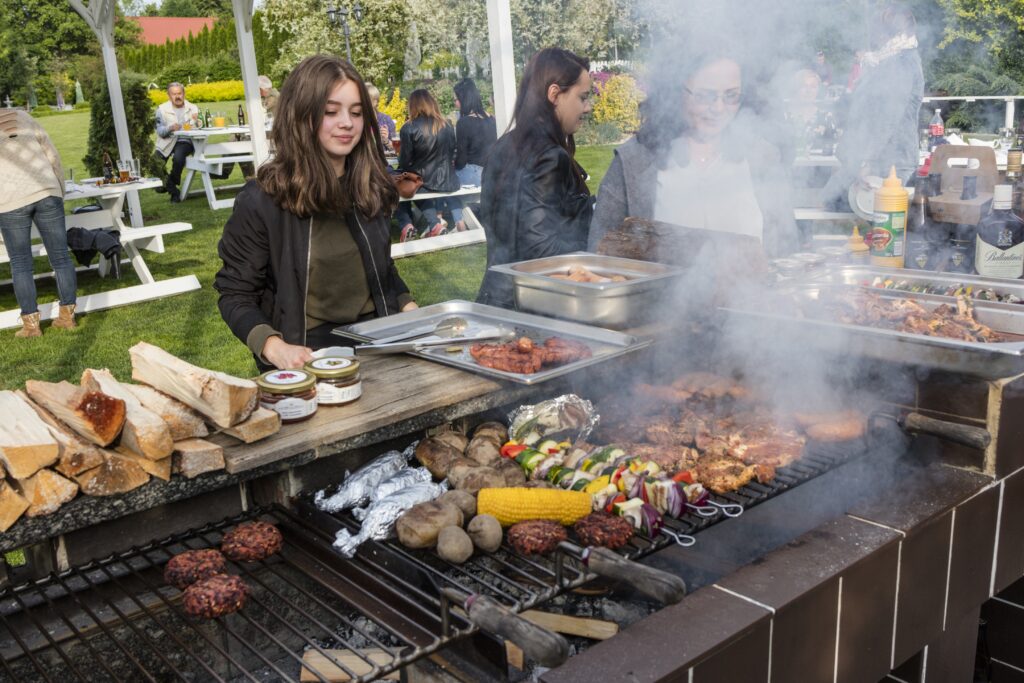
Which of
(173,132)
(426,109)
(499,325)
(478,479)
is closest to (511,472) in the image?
(478,479)

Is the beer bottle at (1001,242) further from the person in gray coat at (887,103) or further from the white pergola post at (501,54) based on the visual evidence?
the white pergola post at (501,54)

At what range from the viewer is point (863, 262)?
2918 millimetres

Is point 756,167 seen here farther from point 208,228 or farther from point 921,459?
point 208,228

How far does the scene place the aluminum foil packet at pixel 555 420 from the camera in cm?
223

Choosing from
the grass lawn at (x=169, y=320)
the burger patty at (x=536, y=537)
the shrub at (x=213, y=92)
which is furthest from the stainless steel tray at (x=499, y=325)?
the shrub at (x=213, y=92)

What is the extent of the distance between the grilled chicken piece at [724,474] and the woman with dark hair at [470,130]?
30.7 ft

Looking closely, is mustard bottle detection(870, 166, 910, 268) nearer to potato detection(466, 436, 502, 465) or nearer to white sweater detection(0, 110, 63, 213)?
Result: potato detection(466, 436, 502, 465)

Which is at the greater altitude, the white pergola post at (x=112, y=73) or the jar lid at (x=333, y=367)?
the white pergola post at (x=112, y=73)

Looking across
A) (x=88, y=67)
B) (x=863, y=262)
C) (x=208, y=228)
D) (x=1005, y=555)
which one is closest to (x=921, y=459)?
(x=1005, y=555)

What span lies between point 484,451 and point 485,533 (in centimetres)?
45

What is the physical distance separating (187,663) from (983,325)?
2.19 m

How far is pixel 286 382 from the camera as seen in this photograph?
1.83m

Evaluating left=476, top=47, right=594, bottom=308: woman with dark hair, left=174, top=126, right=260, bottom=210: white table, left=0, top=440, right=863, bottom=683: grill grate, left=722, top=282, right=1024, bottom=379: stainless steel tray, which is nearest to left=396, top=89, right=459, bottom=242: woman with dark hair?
left=174, top=126, right=260, bottom=210: white table

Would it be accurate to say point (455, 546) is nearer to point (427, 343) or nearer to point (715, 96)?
Result: point (427, 343)
